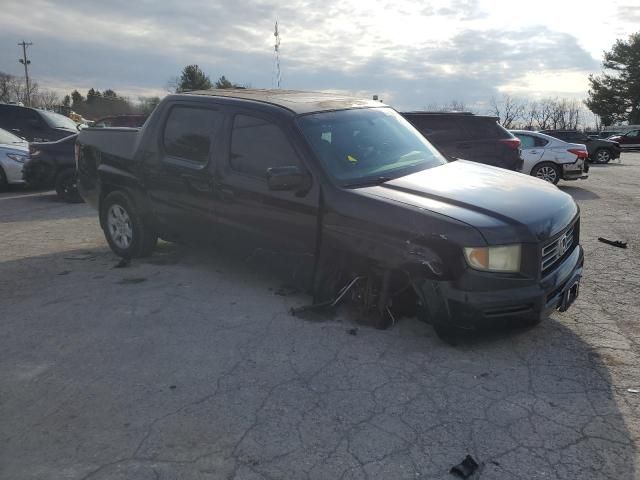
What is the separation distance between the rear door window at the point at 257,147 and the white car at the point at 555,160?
10.5m

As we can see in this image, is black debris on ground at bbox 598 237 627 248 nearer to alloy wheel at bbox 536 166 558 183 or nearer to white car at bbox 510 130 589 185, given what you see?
white car at bbox 510 130 589 185

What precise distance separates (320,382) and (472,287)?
1.16 m

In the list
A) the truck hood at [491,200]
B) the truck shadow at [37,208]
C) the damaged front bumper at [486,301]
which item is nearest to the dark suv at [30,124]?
the truck shadow at [37,208]

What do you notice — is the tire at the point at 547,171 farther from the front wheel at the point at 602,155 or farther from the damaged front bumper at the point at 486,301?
the front wheel at the point at 602,155

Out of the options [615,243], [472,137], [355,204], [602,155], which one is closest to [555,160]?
[472,137]

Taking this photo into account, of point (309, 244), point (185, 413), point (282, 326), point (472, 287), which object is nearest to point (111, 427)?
point (185, 413)

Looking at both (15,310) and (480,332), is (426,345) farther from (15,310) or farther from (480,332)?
(15,310)

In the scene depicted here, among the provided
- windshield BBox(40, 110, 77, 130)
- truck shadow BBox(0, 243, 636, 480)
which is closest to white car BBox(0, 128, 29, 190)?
windshield BBox(40, 110, 77, 130)

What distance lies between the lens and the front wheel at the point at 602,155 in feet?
82.6

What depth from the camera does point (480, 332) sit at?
12.3 feet

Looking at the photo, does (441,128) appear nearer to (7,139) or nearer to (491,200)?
(491,200)

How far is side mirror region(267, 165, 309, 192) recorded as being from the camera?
411 cm

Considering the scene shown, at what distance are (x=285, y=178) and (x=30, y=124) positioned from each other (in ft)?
44.5

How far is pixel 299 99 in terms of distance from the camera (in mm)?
5086
